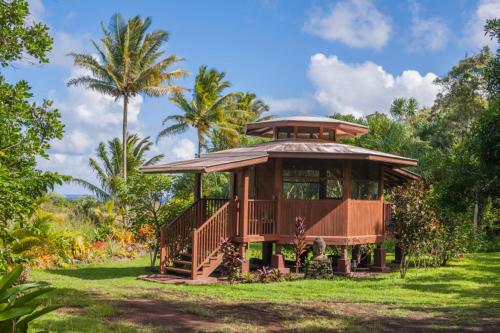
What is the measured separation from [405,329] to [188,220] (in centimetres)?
893

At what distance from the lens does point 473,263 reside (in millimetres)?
21016

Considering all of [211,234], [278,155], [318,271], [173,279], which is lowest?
[173,279]

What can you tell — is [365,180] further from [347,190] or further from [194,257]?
[194,257]

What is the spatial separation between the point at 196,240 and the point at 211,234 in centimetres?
62

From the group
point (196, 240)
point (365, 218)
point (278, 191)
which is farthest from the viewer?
point (365, 218)

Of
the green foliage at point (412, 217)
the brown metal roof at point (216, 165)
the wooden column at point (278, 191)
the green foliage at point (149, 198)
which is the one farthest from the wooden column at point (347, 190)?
the green foliage at point (149, 198)

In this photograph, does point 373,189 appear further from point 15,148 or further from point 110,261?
point 15,148

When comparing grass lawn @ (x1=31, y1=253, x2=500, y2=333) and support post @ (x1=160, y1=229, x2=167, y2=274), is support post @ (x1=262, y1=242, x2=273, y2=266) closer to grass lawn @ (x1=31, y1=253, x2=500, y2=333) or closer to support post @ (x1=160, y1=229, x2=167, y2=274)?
grass lawn @ (x1=31, y1=253, x2=500, y2=333)

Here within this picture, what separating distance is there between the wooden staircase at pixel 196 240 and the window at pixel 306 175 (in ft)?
6.31

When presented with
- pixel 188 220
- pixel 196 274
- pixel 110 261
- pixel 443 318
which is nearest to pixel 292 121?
pixel 188 220

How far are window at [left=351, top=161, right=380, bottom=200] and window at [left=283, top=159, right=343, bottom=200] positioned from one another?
56 cm

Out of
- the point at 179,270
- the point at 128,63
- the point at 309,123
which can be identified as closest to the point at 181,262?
the point at 179,270

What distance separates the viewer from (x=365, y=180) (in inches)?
690

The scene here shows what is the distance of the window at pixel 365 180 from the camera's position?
56.3 feet
